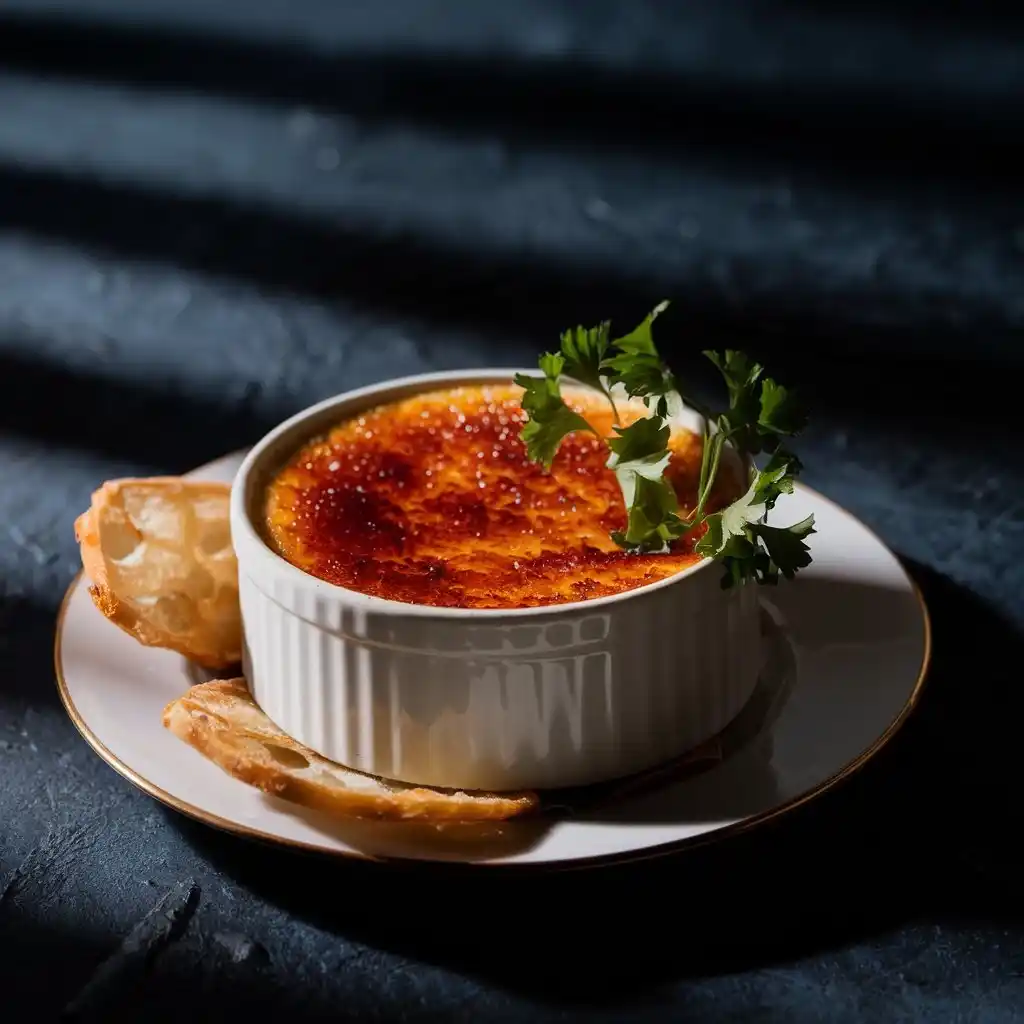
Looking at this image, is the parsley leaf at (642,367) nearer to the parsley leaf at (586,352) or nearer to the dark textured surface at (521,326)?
the parsley leaf at (586,352)

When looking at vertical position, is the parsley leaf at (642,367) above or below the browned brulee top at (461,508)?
above

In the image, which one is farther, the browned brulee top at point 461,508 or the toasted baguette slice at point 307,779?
the browned brulee top at point 461,508

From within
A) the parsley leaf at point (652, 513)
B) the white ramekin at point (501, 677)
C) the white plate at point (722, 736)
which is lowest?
the white plate at point (722, 736)

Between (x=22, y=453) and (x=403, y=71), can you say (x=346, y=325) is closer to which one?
(x=22, y=453)

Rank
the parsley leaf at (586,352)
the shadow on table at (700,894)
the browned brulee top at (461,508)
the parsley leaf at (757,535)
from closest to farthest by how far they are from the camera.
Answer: the shadow on table at (700,894) < the parsley leaf at (757,535) < the browned brulee top at (461,508) < the parsley leaf at (586,352)

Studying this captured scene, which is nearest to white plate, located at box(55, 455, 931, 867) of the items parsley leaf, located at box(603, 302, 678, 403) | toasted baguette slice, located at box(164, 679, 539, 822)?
toasted baguette slice, located at box(164, 679, 539, 822)

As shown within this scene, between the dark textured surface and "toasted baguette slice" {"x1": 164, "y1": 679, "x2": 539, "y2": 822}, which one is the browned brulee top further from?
the dark textured surface

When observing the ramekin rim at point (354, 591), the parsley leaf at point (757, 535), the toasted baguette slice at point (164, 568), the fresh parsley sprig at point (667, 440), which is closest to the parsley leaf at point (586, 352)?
the fresh parsley sprig at point (667, 440)
